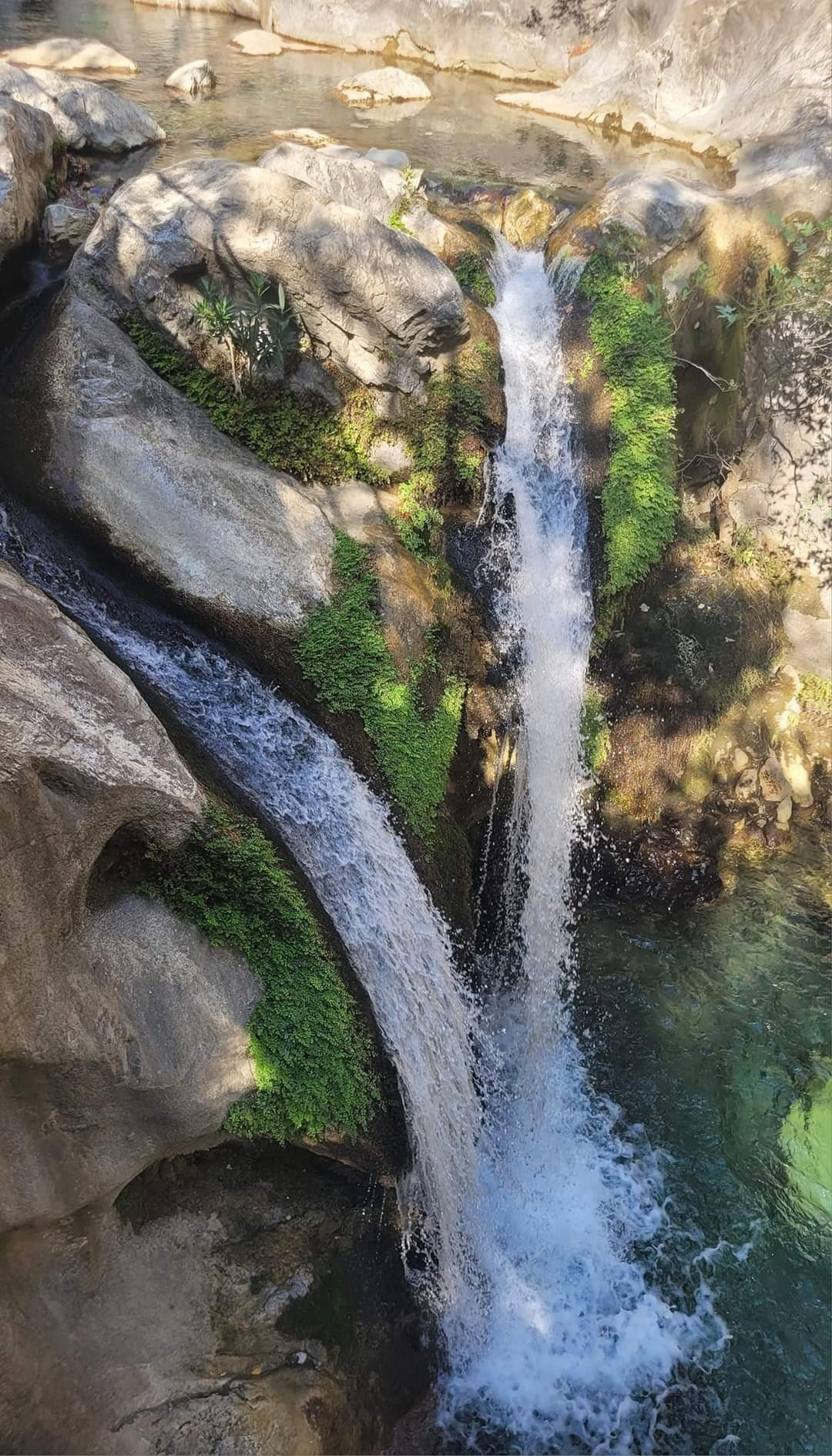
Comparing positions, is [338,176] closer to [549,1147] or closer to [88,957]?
[88,957]

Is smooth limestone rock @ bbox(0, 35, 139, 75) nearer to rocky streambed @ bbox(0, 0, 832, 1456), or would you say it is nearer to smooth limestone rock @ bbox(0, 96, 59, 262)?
rocky streambed @ bbox(0, 0, 832, 1456)

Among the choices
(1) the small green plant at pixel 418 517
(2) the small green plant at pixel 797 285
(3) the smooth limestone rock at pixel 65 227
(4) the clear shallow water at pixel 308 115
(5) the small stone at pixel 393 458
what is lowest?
(1) the small green plant at pixel 418 517

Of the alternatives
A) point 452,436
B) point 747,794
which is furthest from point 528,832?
point 452,436

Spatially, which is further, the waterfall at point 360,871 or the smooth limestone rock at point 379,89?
the smooth limestone rock at point 379,89

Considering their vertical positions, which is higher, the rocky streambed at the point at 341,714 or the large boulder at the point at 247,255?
the large boulder at the point at 247,255

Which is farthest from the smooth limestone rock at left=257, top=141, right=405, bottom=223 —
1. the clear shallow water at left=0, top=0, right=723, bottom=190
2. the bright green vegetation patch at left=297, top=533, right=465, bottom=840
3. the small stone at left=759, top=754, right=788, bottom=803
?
the small stone at left=759, top=754, right=788, bottom=803

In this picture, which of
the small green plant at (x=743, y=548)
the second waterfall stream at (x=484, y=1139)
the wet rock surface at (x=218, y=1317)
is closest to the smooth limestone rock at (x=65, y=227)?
the second waterfall stream at (x=484, y=1139)

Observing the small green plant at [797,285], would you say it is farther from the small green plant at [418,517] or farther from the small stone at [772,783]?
the small stone at [772,783]

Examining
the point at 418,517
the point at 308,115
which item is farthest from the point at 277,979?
the point at 308,115
